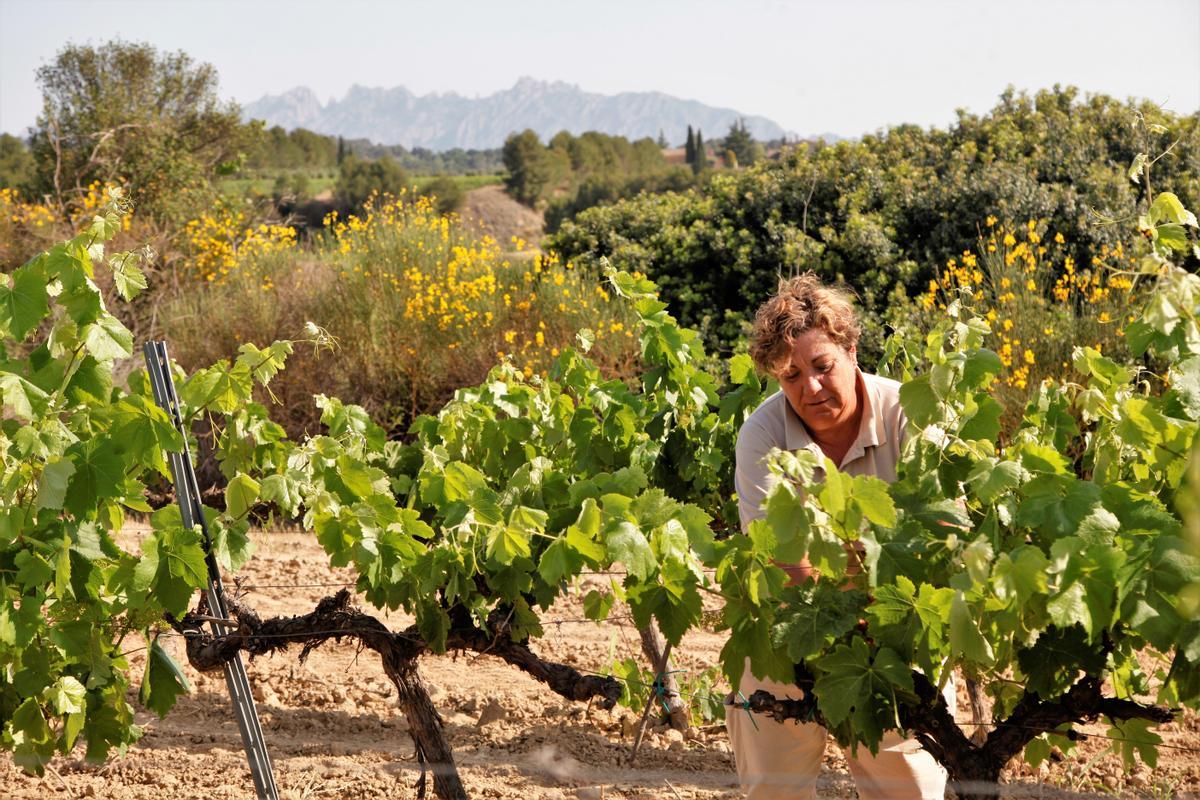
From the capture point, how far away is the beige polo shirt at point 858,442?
277 centimetres

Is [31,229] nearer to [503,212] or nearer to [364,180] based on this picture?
[364,180]

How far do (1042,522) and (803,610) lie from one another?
18.6 inches

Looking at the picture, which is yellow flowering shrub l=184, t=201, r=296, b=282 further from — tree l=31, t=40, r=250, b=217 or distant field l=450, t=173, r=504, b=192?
distant field l=450, t=173, r=504, b=192

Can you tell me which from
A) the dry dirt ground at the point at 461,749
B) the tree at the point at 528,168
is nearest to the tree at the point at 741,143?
the tree at the point at 528,168

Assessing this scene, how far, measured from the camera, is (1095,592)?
1896 millimetres

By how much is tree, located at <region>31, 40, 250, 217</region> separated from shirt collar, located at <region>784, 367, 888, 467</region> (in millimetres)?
13356

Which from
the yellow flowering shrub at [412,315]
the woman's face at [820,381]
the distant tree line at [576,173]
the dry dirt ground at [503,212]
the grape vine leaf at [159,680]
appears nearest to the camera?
the woman's face at [820,381]

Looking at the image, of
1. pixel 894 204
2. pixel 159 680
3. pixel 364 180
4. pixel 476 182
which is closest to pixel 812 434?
pixel 159 680

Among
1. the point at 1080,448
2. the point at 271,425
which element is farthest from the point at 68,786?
the point at 1080,448

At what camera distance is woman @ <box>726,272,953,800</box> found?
277cm

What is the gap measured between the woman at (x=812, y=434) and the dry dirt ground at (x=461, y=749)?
2.02 ft

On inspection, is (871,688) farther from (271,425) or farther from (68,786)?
(68,786)

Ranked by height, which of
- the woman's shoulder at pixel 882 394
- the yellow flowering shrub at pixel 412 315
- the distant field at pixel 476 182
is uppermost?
the distant field at pixel 476 182

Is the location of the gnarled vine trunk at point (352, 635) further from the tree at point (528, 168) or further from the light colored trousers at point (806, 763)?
the tree at point (528, 168)
